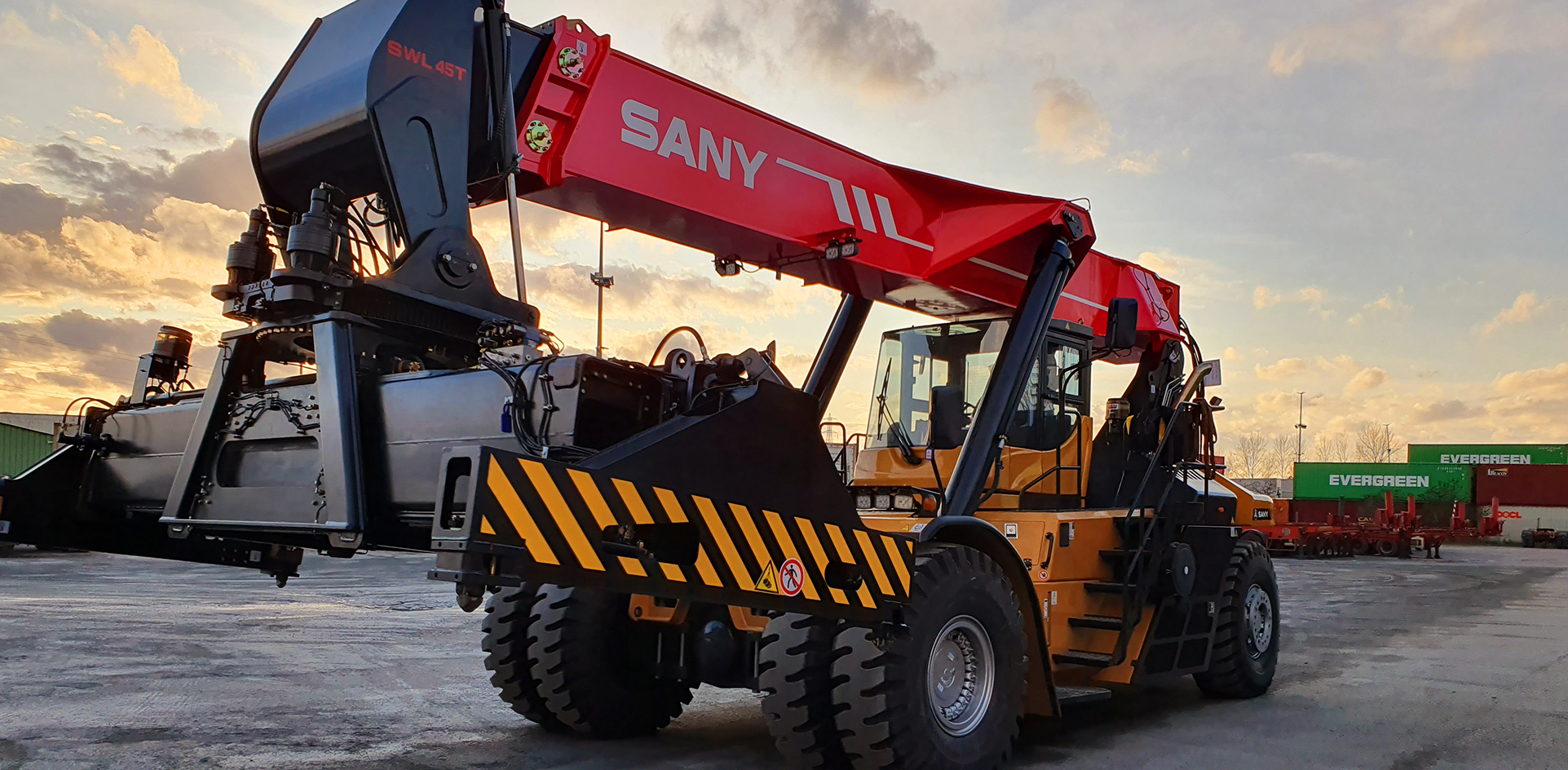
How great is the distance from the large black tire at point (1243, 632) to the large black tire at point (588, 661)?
396cm

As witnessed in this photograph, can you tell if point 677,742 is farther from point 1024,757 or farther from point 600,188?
point 600,188

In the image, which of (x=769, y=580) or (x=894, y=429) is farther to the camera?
(x=894, y=429)

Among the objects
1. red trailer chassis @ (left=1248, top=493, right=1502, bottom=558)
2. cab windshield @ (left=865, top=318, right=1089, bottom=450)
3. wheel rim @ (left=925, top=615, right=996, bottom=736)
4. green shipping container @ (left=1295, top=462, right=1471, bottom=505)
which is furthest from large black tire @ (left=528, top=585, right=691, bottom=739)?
green shipping container @ (left=1295, top=462, right=1471, bottom=505)

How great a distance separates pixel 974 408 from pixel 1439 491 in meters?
53.6

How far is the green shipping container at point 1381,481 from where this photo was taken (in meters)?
52.1

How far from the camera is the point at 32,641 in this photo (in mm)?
10086

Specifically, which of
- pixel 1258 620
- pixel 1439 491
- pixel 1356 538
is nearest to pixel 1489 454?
pixel 1439 491

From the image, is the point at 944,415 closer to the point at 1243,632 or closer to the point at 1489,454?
the point at 1243,632

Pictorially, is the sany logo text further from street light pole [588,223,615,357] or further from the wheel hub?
the wheel hub

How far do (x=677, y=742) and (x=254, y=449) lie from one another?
315cm

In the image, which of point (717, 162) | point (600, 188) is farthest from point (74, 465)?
point (717, 162)

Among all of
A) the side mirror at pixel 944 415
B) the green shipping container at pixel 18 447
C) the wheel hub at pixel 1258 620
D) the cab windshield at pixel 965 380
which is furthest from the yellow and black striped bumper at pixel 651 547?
the green shipping container at pixel 18 447

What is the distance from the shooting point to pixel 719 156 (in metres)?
5.07

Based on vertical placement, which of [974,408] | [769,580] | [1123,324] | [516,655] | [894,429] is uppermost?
[1123,324]
